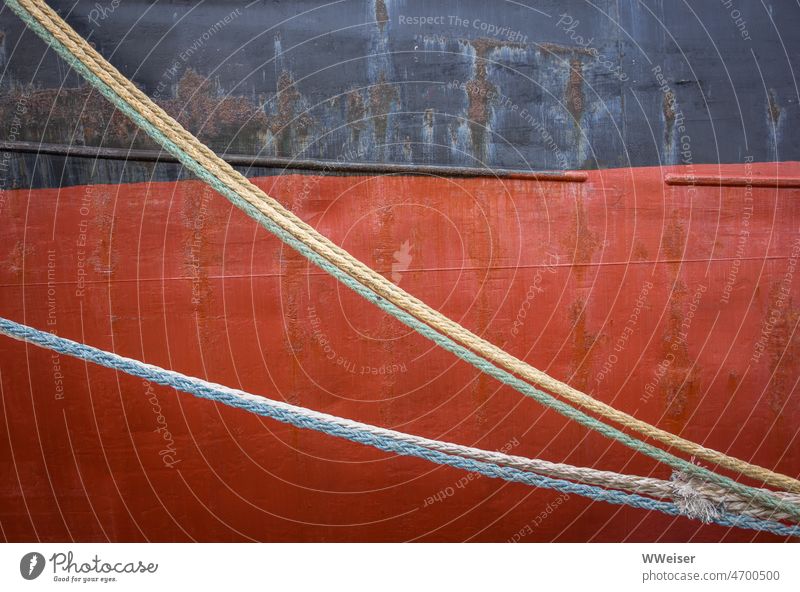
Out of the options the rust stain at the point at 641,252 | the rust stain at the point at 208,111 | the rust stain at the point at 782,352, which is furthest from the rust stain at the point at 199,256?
the rust stain at the point at 782,352

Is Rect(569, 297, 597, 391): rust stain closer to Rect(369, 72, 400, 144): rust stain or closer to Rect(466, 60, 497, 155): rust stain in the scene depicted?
Rect(466, 60, 497, 155): rust stain

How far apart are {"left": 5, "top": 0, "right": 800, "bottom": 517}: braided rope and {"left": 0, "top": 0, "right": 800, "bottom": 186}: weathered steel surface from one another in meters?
0.69

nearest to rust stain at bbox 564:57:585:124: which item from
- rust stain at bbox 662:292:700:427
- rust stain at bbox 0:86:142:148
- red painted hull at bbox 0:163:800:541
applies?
red painted hull at bbox 0:163:800:541

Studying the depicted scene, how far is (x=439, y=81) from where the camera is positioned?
2635 mm

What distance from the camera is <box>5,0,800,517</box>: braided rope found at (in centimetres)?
182

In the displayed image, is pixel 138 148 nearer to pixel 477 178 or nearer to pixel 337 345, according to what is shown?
pixel 337 345

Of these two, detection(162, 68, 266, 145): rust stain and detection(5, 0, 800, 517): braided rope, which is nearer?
detection(5, 0, 800, 517): braided rope

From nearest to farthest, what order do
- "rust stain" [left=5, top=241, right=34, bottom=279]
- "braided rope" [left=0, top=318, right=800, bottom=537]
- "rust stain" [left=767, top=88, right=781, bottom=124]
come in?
1. "braided rope" [left=0, top=318, right=800, bottom=537]
2. "rust stain" [left=5, top=241, right=34, bottom=279]
3. "rust stain" [left=767, top=88, right=781, bottom=124]

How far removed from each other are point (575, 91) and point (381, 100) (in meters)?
0.86

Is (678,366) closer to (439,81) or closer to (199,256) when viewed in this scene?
(439,81)

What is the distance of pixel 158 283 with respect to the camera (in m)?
2.61

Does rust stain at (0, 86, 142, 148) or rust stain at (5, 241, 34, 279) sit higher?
rust stain at (0, 86, 142, 148)

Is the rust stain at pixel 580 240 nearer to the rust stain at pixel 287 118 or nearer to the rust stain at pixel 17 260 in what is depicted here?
the rust stain at pixel 287 118

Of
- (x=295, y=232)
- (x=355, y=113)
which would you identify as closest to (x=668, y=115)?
(x=355, y=113)
